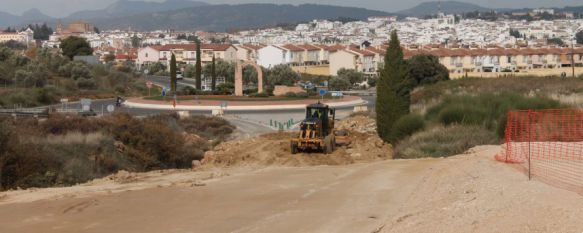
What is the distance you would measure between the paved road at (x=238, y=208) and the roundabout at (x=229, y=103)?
37.8 meters

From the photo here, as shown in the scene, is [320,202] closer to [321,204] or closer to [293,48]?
[321,204]

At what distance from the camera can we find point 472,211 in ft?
37.8

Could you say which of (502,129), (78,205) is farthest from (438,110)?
(78,205)

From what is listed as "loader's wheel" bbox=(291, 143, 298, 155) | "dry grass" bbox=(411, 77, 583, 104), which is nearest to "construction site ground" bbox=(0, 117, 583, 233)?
"loader's wheel" bbox=(291, 143, 298, 155)

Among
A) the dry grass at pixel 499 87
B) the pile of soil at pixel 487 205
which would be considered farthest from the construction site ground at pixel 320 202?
the dry grass at pixel 499 87

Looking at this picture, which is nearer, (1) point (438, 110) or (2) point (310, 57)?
(1) point (438, 110)

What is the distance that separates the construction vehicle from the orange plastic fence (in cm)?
691

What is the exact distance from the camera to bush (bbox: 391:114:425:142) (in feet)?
94.4

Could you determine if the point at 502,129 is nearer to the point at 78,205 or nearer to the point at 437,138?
the point at 437,138

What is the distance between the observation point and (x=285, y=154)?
91.1 ft

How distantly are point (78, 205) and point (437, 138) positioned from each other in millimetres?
13464

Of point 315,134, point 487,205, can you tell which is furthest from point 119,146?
point 487,205

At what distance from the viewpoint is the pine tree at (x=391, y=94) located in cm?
3164

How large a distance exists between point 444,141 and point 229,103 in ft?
118
